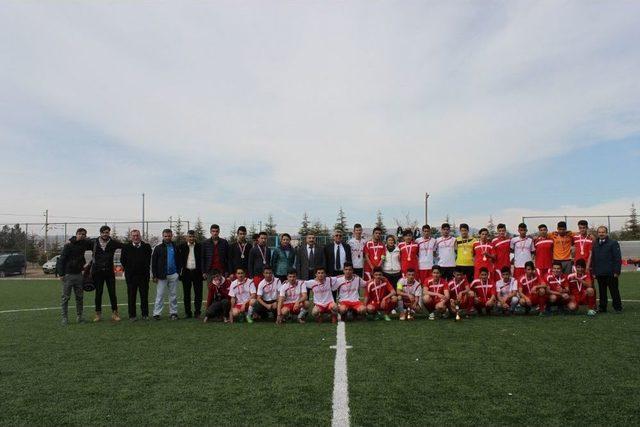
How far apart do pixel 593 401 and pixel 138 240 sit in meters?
8.08

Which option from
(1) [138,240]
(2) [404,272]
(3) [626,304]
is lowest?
(3) [626,304]

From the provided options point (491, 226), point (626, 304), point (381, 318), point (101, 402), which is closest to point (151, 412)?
point (101, 402)

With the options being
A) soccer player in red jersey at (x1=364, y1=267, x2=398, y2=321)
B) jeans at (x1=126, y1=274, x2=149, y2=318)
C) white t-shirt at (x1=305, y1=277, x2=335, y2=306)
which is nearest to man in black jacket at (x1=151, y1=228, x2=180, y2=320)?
jeans at (x1=126, y1=274, x2=149, y2=318)

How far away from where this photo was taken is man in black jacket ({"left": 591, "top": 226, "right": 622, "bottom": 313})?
948 centimetres

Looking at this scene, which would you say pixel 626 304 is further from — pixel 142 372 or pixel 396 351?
pixel 142 372

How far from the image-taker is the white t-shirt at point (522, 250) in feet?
32.8

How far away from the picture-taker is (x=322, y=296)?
356 inches

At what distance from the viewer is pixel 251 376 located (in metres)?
5.07

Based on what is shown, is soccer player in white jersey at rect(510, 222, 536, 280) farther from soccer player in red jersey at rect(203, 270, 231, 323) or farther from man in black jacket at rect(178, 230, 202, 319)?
man in black jacket at rect(178, 230, 202, 319)

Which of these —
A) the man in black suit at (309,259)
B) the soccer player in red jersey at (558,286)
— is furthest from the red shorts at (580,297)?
the man in black suit at (309,259)

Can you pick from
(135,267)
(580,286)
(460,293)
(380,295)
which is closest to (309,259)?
(380,295)

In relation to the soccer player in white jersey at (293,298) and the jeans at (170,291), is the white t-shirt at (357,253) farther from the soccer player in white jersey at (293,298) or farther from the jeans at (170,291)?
the jeans at (170,291)

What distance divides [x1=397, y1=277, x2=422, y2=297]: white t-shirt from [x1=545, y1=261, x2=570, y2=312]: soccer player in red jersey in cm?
250

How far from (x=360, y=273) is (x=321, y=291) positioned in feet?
4.82
